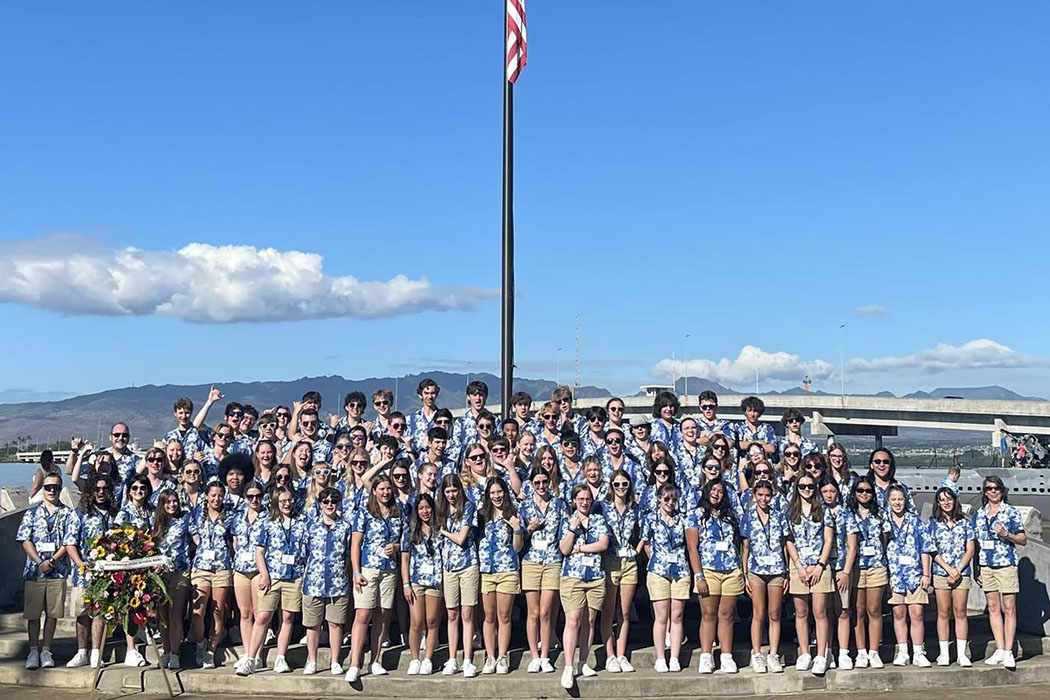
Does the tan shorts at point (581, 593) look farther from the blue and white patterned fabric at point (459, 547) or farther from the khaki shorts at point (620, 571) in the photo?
the blue and white patterned fabric at point (459, 547)

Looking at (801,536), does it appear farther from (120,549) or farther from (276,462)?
(120,549)

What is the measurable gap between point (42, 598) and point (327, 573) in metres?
2.78

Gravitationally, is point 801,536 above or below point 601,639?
above

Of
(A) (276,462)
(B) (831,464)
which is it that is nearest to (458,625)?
(A) (276,462)

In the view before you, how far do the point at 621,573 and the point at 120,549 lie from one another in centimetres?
445

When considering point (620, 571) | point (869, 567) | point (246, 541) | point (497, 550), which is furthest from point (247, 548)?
point (869, 567)

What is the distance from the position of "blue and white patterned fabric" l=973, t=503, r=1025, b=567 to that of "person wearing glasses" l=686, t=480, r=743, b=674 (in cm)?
238

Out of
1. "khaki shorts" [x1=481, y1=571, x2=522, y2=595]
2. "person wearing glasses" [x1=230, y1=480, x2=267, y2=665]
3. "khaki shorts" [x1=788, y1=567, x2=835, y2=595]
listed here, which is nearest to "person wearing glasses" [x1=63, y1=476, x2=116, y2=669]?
"person wearing glasses" [x1=230, y1=480, x2=267, y2=665]

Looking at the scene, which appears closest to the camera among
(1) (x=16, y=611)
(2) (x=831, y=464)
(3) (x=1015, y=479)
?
(2) (x=831, y=464)

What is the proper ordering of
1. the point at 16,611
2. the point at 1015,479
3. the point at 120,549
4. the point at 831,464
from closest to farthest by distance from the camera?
the point at 120,549
the point at 831,464
the point at 16,611
the point at 1015,479

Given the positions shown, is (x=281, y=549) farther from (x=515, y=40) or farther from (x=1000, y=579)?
(x=515, y=40)

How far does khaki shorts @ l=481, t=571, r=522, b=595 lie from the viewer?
9.07m

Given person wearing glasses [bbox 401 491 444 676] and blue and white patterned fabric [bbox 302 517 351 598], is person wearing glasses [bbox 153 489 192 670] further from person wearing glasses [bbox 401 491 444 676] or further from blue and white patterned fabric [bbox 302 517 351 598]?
person wearing glasses [bbox 401 491 444 676]

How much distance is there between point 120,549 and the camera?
8.93 metres
